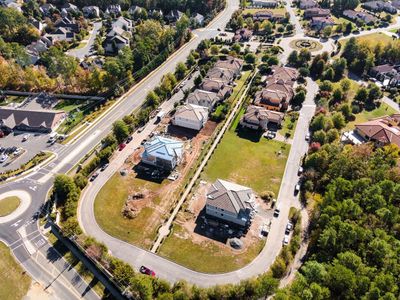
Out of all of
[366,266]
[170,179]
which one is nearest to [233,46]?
[170,179]

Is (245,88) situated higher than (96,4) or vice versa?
(96,4)

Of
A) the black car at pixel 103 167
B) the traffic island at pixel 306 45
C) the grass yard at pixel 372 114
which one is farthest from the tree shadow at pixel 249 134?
the traffic island at pixel 306 45

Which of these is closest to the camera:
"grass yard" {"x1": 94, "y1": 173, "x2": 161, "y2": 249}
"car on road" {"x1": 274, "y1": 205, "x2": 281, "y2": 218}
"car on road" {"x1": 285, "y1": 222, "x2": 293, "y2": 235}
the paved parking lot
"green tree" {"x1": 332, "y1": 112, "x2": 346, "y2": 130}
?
"grass yard" {"x1": 94, "y1": 173, "x2": 161, "y2": 249}

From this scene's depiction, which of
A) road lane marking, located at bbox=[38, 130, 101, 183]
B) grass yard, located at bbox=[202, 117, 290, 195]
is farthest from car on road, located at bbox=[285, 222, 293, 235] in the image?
road lane marking, located at bbox=[38, 130, 101, 183]

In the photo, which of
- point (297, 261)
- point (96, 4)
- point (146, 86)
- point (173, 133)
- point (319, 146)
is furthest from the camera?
point (96, 4)

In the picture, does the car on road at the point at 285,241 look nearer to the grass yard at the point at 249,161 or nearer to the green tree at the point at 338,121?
the grass yard at the point at 249,161

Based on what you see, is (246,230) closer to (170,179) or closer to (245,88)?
(170,179)

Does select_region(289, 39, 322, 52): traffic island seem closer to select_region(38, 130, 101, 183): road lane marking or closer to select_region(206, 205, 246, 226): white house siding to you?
select_region(38, 130, 101, 183): road lane marking
